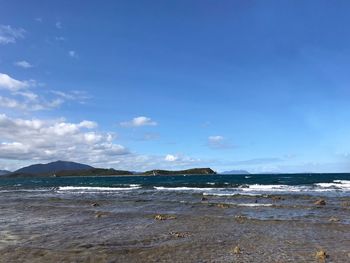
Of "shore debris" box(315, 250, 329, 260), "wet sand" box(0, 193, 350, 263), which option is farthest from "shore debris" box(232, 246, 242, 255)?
"shore debris" box(315, 250, 329, 260)

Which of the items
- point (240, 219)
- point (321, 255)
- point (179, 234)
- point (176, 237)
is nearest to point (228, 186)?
point (240, 219)

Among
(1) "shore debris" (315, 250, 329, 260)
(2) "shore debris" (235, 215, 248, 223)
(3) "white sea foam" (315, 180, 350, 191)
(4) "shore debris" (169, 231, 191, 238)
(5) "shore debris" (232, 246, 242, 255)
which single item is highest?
(3) "white sea foam" (315, 180, 350, 191)

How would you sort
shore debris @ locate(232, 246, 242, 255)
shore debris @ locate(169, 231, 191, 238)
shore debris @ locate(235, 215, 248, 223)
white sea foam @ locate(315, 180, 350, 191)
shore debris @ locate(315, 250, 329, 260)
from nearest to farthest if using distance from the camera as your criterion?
shore debris @ locate(315, 250, 329, 260), shore debris @ locate(232, 246, 242, 255), shore debris @ locate(169, 231, 191, 238), shore debris @ locate(235, 215, 248, 223), white sea foam @ locate(315, 180, 350, 191)

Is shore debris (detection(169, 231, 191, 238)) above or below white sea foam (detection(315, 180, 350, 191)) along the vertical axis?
below

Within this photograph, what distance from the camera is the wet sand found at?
15.8 metres

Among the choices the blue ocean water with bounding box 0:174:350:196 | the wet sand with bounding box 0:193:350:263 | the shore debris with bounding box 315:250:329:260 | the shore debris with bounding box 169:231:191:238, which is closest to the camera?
the shore debris with bounding box 315:250:329:260

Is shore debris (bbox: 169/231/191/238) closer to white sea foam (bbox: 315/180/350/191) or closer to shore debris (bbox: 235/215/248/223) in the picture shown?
shore debris (bbox: 235/215/248/223)

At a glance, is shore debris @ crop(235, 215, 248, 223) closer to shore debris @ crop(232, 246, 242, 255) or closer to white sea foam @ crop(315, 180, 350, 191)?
shore debris @ crop(232, 246, 242, 255)

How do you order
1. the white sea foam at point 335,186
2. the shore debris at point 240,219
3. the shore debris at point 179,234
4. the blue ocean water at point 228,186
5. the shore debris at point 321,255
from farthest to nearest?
1. the white sea foam at point 335,186
2. the blue ocean water at point 228,186
3. the shore debris at point 240,219
4. the shore debris at point 179,234
5. the shore debris at point 321,255

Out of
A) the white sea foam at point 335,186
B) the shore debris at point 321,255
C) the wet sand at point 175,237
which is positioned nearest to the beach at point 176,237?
the wet sand at point 175,237

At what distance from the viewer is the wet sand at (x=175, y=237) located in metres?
15.8

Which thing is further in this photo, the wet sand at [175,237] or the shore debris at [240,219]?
the shore debris at [240,219]

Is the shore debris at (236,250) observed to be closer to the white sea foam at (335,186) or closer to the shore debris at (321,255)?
the shore debris at (321,255)

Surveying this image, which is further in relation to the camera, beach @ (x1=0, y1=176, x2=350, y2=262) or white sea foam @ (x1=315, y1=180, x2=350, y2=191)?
white sea foam @ (x1=315, y1=180, x2=350, y2=191)
